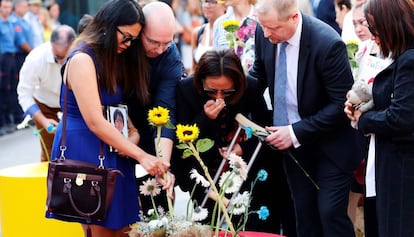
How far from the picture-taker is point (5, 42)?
13367 millimetres

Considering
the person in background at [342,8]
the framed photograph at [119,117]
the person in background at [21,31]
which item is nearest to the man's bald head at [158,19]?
the framed photograph at [119,117]

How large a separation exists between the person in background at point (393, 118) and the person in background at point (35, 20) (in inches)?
435

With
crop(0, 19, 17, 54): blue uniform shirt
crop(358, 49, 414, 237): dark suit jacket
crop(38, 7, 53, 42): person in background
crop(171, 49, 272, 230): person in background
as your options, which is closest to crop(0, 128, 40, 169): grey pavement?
crop(0, 19, 17, 54): blue uniform shirt

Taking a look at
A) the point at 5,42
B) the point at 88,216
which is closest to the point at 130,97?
the point at 88,216

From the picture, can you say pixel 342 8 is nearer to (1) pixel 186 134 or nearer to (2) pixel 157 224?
(1) pixel 186 134

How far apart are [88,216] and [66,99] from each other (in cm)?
62

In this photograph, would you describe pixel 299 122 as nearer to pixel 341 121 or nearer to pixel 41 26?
pixel 341 121

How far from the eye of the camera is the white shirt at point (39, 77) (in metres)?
6.85

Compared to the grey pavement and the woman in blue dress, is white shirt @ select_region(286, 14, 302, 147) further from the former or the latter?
the grey pavement

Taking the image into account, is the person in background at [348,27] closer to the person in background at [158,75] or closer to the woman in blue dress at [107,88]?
the person in background at [158,75]

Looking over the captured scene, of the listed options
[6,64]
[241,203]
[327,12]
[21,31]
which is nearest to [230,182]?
[241,203]

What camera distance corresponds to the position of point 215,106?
4656mm

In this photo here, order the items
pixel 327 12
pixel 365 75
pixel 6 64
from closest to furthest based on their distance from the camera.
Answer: pixel 365 75 → pixel 327 12 → pixel 6 64

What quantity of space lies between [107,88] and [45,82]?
2.72 metres
